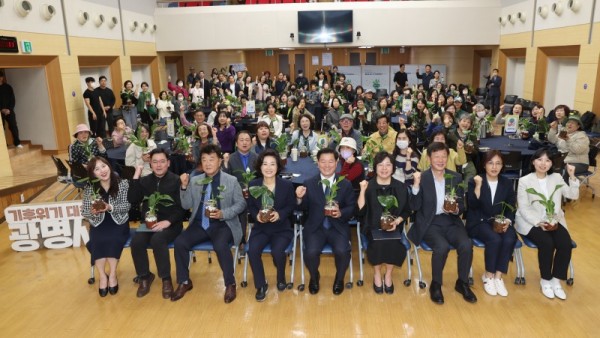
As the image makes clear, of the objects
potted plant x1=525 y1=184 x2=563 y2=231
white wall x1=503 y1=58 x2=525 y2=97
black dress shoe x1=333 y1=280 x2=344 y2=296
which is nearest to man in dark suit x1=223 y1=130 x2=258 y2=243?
black dress shoe x1=333 y1=280 x2=344 y2=296

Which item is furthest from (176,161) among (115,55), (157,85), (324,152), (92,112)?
(157,85)

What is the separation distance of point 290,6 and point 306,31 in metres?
1.09

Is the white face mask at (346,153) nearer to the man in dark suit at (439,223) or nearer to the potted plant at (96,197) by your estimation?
the man in dark suit at (439,223)

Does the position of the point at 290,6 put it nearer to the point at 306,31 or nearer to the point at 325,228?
the point at 306,31

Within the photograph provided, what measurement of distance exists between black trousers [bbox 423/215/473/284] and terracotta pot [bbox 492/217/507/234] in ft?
0.89

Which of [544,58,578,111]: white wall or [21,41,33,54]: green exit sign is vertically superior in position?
[21,41,33,54]: green exit sign

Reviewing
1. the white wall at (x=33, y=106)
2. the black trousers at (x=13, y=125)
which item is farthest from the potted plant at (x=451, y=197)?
the white wall at (x=33, y=106)

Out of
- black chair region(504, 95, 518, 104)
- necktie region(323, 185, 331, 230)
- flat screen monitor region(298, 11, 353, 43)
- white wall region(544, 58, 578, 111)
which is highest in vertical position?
flat screen monitor region(298, 11, 353, 43)

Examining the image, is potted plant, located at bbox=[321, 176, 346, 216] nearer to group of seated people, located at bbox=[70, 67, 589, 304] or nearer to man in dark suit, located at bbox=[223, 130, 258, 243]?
group of seated people, located at bbox=[70, 67, 589, 304]

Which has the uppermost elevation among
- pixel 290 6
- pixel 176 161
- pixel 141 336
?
pixel 290 6

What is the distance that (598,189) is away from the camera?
289 inches

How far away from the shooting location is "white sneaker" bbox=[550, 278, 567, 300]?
4.20 metres

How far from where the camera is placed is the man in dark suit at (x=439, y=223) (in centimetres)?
421

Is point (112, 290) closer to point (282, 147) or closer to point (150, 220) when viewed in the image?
point (150, 220)
